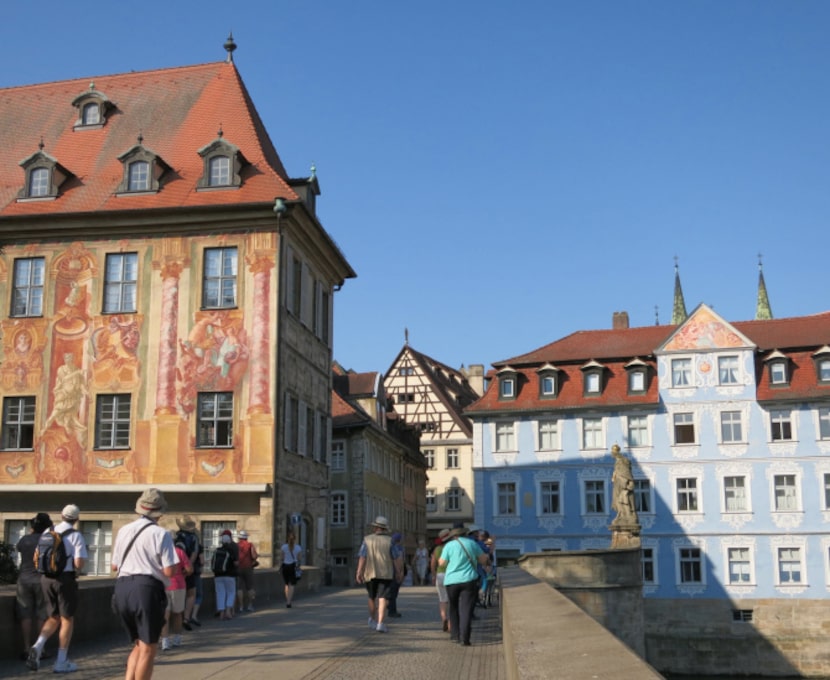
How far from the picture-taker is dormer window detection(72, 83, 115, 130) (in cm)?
3194

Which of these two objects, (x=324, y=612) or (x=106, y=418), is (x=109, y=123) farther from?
(x=324, y=612)

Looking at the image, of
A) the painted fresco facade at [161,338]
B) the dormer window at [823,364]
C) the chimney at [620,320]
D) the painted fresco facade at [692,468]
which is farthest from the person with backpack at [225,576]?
the chimney at [620,320]

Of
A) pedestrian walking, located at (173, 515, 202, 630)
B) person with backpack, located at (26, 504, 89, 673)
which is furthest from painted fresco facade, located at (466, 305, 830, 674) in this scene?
person with backpack, located at (26, 504, 89, 673)

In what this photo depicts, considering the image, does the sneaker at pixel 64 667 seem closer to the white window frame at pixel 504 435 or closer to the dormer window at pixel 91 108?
the dormer window at pixel 91 108

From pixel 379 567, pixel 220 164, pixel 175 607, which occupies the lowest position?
pixel 175 607

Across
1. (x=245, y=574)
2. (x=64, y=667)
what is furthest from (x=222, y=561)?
(x=64, y=667)

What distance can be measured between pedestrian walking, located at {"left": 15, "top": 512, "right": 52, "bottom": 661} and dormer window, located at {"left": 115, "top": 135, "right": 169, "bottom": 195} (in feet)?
64.8

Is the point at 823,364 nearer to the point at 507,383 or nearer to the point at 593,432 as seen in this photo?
the point at 593,432

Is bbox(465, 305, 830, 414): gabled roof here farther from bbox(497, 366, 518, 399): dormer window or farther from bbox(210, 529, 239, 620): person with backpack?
bbox(210, 529, 239, 620): person with backpack

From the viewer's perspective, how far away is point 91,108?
32250 millimetres

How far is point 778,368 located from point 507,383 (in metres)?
12.1

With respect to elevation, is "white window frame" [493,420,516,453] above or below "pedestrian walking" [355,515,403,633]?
above

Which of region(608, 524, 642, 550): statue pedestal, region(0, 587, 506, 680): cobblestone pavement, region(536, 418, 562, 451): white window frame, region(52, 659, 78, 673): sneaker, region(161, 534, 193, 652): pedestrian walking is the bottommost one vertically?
region(0, 587, 506, 680): cobblestone pavement

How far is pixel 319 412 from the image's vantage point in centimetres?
3194
